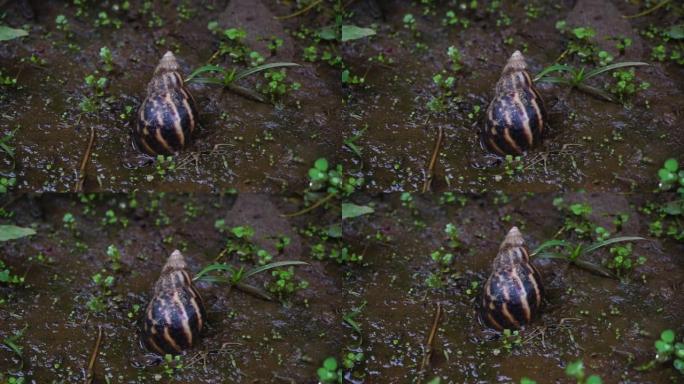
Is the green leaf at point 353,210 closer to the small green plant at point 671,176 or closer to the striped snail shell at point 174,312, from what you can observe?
the striped snail shell at point 174,312

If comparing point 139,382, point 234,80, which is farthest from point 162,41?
point 139,382

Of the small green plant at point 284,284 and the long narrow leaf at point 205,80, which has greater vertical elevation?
the long narrow leaf at point 205,80

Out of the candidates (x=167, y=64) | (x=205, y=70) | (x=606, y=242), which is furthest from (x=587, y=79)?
(x=167, y=64)

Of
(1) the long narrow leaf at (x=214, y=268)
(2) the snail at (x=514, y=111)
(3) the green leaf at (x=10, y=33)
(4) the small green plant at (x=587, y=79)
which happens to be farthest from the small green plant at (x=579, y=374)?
(3) the green leaf at (x=10, y=33)

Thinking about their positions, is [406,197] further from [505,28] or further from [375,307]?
[505,28]

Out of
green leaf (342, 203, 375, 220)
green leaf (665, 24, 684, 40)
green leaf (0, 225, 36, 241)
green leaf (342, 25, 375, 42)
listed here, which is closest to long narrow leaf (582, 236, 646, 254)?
green leaf (342, 203, 375, 220)

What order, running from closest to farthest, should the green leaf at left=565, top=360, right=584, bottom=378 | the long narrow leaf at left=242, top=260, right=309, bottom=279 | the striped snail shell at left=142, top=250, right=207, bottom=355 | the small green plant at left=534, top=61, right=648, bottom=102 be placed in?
1. the green leaf at left=565, top=360, right=584, bottom=378
2. the striped snail shell at left=142, top=250, right=207, bottom=355
3. the long narrow leaf at left=242, top=260, right=309, bottom=279
4. the small green plant at left=534, top=61, right=648, bottom=102

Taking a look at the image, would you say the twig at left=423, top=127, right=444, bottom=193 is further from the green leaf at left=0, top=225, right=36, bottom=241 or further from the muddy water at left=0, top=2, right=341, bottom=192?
the green leaf at left=0, top=225, right=36, bottom=241
